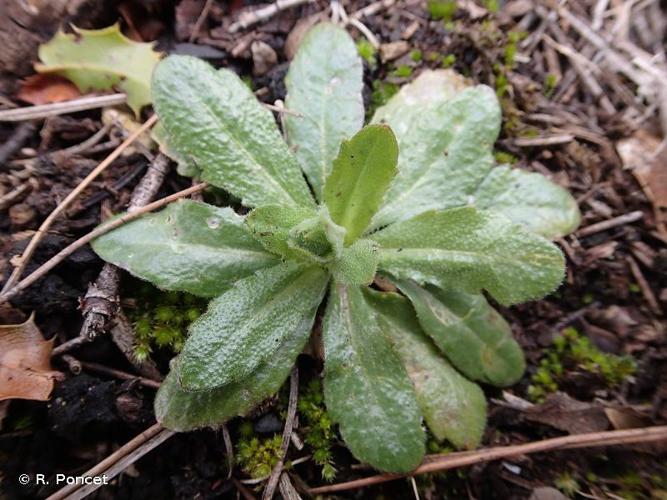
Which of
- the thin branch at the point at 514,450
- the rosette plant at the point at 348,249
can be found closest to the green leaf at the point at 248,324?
the rosette plant at the point at 348,249

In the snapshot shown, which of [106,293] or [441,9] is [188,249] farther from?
[441,9]

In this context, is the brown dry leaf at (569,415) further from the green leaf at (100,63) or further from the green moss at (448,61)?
the green leaf at (100,63)

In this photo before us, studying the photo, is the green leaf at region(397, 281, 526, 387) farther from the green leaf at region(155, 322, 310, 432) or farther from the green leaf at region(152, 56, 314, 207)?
the green leaf at region(152, 56, 314, 207)

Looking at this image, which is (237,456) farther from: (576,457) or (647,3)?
(647,3)

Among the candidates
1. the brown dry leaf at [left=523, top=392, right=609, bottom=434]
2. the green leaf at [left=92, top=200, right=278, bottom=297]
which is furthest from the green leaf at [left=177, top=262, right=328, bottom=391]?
the brown dry leaf at [left=523, top=392, right=609, bottom=434]

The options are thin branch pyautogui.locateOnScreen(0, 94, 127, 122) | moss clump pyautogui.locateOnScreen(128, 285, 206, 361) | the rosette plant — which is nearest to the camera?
the rosette plant

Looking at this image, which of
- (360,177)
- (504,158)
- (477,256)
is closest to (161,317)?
(360,177)
